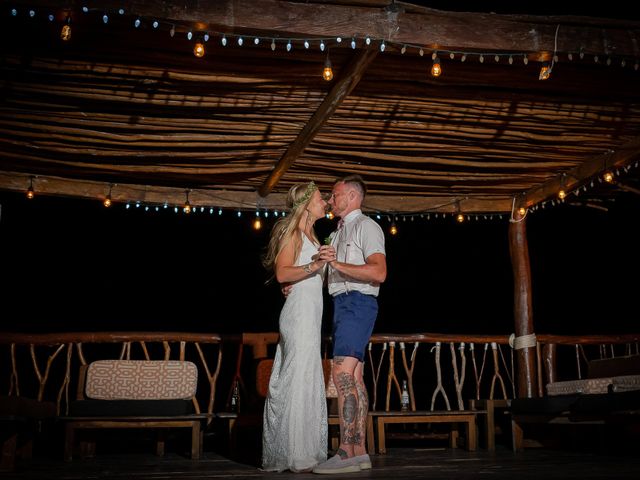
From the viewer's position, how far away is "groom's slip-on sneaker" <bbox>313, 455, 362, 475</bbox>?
4.10 m

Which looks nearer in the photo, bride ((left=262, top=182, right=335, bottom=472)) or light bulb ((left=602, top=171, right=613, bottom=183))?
bride ((left=262, top=182, right=335, bottom=472))

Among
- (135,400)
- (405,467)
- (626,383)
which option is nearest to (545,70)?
(405,467)

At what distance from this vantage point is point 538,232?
34.7ft

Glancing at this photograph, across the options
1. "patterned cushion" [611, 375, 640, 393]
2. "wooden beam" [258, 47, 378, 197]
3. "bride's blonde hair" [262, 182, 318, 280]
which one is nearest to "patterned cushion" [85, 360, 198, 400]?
"wooden beam" [258, 47, 378, 197]

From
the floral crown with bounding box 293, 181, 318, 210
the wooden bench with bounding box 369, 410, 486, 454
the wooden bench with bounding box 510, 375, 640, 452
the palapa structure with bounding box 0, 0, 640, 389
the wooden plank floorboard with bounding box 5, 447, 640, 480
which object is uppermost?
the palapa structure with bounding box 0, 0, 640, 389

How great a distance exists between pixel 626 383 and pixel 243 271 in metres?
5.64

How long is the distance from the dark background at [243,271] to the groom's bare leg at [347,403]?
527 centimetres

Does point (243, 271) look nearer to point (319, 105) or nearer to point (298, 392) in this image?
point (319, 105)

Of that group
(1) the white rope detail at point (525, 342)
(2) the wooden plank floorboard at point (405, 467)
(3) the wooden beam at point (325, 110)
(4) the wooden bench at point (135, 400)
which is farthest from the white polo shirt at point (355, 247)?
(1) the white rope detail at point (525, 342)

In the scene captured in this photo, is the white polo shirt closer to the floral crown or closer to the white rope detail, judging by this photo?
the floral crown

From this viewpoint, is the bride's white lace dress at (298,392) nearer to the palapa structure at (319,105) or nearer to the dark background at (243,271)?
the palapa structure at (319,105)

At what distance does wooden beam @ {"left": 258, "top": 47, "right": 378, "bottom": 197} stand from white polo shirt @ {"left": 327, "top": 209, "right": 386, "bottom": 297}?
0.88 meters

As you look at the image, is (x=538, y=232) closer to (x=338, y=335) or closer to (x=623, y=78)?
(x=623, y=78)

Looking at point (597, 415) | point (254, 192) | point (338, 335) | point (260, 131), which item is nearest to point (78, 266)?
point (254, 192)
